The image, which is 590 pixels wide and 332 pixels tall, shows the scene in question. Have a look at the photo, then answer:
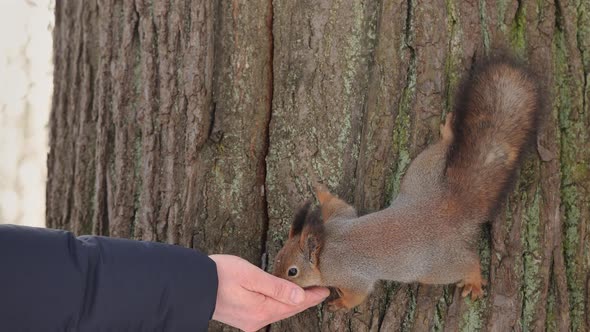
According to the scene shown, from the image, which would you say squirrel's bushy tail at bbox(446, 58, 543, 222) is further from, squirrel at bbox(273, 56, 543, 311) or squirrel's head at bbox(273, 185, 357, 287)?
squirrel's head at bbox(273, 185, 357, 287)

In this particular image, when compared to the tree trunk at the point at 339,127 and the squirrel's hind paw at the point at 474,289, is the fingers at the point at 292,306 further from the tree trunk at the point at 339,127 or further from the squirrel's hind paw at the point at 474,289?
the squirrel's hind paw at the point at 474,289

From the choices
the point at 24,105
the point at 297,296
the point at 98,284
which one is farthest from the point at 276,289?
the point at 24,105

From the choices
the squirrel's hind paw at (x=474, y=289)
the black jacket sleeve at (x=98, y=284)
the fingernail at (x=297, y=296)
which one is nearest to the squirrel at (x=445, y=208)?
the squirrel's hind paw at (x=474, y=289)

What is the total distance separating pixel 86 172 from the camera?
207 cm

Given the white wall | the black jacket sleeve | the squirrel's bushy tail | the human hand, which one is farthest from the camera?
the white wall

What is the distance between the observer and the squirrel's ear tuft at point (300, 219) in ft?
5.77

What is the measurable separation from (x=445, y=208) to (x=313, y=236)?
310 mm

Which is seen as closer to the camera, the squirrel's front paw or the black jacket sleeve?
the black jacket sleeve

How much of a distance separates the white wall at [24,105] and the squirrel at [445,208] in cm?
186

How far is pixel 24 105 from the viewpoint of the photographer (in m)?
3.84

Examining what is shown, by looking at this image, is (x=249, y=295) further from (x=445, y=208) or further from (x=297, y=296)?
(x=445, y=208)

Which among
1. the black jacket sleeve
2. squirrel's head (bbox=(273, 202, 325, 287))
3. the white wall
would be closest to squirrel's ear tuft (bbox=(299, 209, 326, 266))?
squirrel's head (bbox=(273, 202, 325, 287))

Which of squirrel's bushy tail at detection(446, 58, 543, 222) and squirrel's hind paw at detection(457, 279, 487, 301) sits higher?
squirrel's bushy tail at detection(446, 58, 543, 222)

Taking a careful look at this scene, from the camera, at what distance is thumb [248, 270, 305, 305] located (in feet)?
5.26
